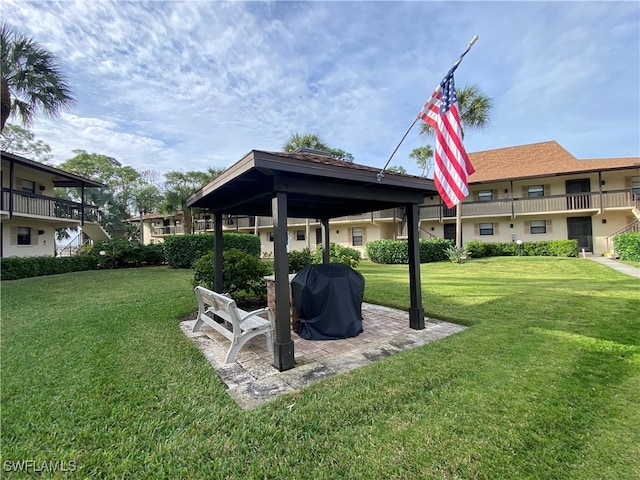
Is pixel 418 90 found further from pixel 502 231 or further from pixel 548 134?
pixel 548 134

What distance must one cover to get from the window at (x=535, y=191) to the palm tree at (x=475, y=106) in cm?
584

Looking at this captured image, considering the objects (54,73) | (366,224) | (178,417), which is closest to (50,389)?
(178,417)

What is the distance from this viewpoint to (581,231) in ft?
59.8

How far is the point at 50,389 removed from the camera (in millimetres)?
3018

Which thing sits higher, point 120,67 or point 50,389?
point 120,67

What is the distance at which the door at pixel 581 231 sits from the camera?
18.0 meters

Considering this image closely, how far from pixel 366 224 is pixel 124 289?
55.4 feet

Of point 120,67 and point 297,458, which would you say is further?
point 120,67

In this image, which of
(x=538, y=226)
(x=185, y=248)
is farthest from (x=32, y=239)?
(x=538, y=226)

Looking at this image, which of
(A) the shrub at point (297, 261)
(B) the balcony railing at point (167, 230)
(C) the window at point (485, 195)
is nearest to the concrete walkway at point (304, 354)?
(A) the shrub at point (297, 261)

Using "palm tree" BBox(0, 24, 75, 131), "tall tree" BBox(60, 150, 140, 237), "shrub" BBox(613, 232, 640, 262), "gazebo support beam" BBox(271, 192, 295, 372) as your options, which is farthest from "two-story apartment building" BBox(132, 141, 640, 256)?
"tall tree" BBox(60, 150, 140, 237)

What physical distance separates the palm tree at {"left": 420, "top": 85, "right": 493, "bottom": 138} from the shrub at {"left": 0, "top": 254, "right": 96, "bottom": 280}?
22.5m

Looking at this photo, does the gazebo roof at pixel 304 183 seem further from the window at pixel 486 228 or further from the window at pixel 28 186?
the window at pixel 486 228

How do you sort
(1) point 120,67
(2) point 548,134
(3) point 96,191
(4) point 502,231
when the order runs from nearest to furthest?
(1) point 120,67
(4) point 502,231
(2) point 548,134
(3) point 96,191
